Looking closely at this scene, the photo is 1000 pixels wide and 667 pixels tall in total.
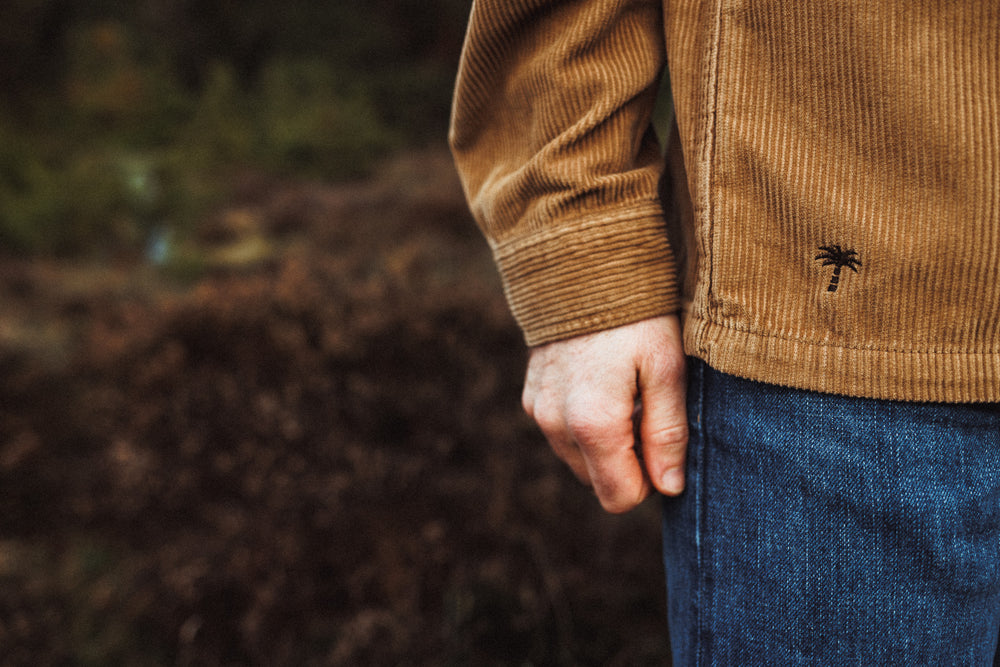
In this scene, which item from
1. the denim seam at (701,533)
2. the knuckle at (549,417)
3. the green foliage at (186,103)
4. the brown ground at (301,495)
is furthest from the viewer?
the green foliage at (186,103)

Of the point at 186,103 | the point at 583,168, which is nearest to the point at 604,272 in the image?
the point at 583,168

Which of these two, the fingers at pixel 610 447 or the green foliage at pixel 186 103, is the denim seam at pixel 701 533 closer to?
the fingers at pixel 610 447

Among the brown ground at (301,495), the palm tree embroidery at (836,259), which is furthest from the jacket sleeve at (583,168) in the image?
the brown ground at (301,495)

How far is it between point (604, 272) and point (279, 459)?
219 cm

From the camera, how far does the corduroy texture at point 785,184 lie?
2.32ft

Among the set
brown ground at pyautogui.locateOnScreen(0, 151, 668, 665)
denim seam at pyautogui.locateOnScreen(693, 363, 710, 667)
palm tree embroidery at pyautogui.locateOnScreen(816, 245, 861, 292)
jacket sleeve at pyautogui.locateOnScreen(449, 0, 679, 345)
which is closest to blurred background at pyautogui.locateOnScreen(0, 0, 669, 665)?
brown ground at pyautogui.locateOnScreen(0, 151, 668, 665)

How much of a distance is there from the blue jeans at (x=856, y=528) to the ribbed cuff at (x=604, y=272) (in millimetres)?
161

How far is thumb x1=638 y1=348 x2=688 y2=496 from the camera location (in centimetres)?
90

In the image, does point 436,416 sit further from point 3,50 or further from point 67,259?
Result: point 3,50

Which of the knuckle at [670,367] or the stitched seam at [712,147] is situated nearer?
the stitched seam at [712,147]

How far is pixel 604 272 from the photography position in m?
0.89

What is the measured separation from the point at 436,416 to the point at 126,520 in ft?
4.22

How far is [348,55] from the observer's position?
9102 millimetres

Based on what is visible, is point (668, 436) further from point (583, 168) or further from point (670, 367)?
point (583, 168)
